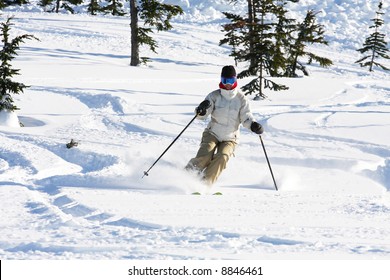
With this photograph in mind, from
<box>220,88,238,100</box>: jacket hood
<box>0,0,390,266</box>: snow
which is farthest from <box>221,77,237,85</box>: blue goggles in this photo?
<box>0,0,390,266</box>: snow

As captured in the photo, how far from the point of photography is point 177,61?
82.1 feet

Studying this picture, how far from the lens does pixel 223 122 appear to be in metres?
7.77

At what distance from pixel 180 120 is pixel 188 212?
6.12 m

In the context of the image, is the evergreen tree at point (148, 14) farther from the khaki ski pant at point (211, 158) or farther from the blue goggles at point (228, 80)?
the khaki ski pant at point (211, 158)

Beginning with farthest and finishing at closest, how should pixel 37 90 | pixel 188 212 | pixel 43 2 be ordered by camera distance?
pixel 43 2
pixel 37 90
pixel 188 212

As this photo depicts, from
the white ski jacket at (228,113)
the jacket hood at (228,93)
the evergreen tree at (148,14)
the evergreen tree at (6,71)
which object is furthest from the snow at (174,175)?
the evergreen tree at (148,14)

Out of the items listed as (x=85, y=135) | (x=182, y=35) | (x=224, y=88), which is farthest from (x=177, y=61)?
(x=224, y=88)

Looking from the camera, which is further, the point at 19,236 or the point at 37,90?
the point at 37,90

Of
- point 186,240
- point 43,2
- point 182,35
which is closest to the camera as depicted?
point 186,240

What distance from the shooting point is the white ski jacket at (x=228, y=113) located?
7684 millimetres

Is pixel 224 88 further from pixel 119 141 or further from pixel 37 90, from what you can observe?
pixel 37 90

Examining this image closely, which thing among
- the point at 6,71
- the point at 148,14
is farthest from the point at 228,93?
the point at 148,14

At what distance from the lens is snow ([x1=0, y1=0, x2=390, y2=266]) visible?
4.68 metres

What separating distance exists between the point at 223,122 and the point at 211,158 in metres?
0.58
